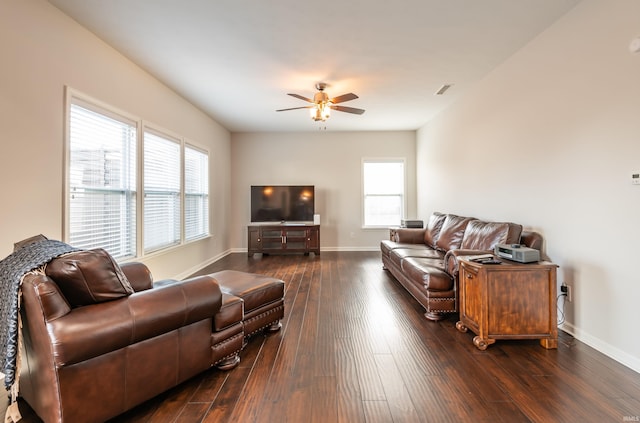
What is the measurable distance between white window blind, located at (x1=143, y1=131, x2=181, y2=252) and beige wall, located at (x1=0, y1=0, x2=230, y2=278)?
64 cm

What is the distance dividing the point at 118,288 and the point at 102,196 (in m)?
1.86

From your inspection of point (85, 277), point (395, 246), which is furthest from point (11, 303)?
point (395, 246)

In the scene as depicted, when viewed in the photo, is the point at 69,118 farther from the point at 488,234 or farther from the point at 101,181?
the point at 488,234

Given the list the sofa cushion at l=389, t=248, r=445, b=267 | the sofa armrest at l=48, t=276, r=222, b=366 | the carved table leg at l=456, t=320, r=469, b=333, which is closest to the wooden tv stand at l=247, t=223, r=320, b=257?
the sofa cushion at l=389, t=248, r=445, b=267

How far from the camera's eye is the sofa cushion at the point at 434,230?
418 cm

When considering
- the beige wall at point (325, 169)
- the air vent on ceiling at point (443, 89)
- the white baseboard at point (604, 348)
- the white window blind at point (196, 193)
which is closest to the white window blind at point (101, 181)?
the white window blind at point (196, 193)

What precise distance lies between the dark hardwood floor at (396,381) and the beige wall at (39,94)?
4.41ft

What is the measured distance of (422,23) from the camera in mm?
2447

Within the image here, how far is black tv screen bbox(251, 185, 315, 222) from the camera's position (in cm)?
604

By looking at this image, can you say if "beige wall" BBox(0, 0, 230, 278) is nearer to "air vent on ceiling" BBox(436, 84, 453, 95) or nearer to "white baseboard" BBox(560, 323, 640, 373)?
"air vent on ceiling" BBox(436, 84, 453, 95)

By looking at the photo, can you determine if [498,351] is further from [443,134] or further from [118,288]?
[443,134]

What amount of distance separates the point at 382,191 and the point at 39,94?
18.5ft

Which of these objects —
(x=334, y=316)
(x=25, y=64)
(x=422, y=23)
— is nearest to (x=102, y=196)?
(x=25, y=64)

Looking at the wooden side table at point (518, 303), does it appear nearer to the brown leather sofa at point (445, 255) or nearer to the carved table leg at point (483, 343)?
the carved table leg at point (483, 343)
